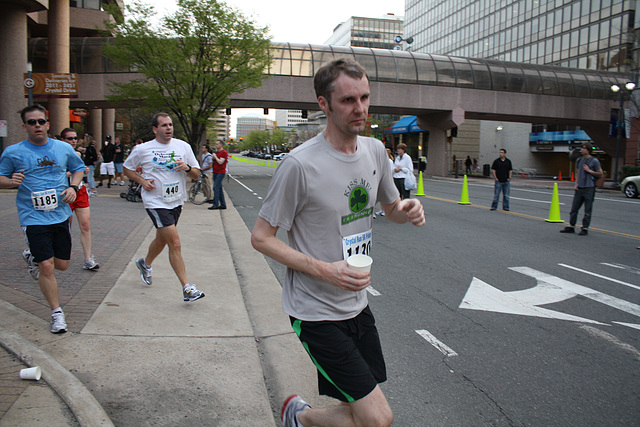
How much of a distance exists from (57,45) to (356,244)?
2651 cm

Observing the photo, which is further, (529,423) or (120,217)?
(120,217)

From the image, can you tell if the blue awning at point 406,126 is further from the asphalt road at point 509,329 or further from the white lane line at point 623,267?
the white lane line at point 623,267

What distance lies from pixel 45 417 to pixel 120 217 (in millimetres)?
9277

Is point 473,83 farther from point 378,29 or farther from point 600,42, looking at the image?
point 378,29

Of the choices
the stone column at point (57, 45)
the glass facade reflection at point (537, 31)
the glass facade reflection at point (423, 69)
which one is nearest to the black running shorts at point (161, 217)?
the stone column at point (57, 45)

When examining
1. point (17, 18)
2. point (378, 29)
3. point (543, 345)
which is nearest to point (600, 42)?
point (17, 18)

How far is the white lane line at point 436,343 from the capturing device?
4.25 metres

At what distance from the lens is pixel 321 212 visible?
2.24m

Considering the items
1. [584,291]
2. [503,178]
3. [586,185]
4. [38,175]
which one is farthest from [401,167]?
[38,175]

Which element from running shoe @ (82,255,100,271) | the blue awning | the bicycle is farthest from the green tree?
the blue awning

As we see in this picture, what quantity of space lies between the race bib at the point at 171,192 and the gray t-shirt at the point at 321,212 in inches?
130

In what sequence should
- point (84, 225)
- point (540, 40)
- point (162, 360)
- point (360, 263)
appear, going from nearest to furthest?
1. point (360, 263)
2. point (162, 360)
3. point (84, 225)
4. point (540, 40)

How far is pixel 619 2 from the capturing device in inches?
1661

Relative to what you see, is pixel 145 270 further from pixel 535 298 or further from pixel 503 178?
pixel 503 178
